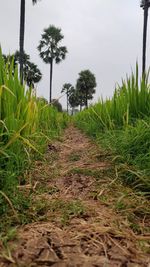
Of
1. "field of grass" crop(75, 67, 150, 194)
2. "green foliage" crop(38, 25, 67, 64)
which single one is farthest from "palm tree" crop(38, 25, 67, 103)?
"field of grass" crop(75, 67, 150, 194)

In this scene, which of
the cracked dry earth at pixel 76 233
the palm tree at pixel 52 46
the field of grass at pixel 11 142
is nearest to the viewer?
the cracked dry earth at pixel 76 233

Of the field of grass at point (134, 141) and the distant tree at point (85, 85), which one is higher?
the distant tree at point (85, 85)

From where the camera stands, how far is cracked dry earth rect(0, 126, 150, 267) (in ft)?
2.73

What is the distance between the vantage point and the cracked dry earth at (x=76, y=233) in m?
0.83

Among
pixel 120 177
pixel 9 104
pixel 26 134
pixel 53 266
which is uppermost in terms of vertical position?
pixel 9 104

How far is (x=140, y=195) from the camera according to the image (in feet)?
4.56

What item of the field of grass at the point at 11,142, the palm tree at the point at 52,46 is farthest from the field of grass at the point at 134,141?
the palm tree at the point at 52,46

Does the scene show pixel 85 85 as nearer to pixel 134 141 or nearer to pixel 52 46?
pixel 52 46

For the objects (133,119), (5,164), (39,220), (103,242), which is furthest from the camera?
(133,119)

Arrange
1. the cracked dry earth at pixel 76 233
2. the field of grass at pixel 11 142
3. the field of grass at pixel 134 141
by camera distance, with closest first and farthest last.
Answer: the cracked dry earth at pixel 76 233 → the field of grass at pixel 11 142 → the field of grass at pixel 134 141

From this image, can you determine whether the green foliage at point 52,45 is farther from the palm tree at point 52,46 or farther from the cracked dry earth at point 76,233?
the cracked dry earth at point 76,233

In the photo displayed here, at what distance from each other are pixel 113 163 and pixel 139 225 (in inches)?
30.0

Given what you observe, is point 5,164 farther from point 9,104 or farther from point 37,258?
point 37,258

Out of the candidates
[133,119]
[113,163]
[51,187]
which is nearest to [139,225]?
[51,187]
